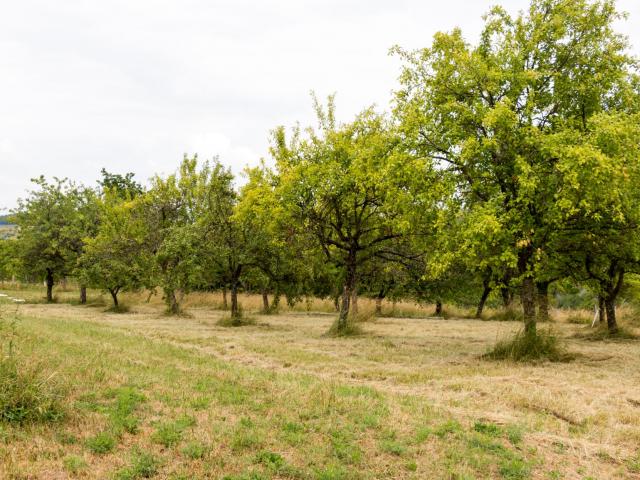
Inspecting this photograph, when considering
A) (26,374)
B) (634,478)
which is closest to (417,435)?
(634,478)

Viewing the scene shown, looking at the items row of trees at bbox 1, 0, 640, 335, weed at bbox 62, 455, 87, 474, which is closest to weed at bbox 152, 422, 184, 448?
weed at bbox 62, 455, 87, 474

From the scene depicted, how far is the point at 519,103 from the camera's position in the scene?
15.5m

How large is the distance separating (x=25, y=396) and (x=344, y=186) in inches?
556

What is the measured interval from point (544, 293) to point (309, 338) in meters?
18.9

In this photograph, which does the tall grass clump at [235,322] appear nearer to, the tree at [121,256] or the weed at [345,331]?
the weed at [345,331]

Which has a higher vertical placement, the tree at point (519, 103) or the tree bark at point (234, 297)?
the tree at point (519, 103)

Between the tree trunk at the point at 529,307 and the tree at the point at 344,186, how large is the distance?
426 cm

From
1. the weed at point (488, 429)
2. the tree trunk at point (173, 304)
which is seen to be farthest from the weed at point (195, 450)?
the tree trunk at point (173, 304)

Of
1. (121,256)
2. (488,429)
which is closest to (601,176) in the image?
(488,429)

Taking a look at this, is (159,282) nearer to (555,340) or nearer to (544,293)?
(555,340)

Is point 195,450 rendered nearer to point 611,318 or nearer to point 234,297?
point 234,297

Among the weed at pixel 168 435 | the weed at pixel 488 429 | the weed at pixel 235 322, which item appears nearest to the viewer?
the weed at pixel 168 435

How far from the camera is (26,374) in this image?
24.4 ft

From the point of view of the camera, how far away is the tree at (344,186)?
56.5 feet
